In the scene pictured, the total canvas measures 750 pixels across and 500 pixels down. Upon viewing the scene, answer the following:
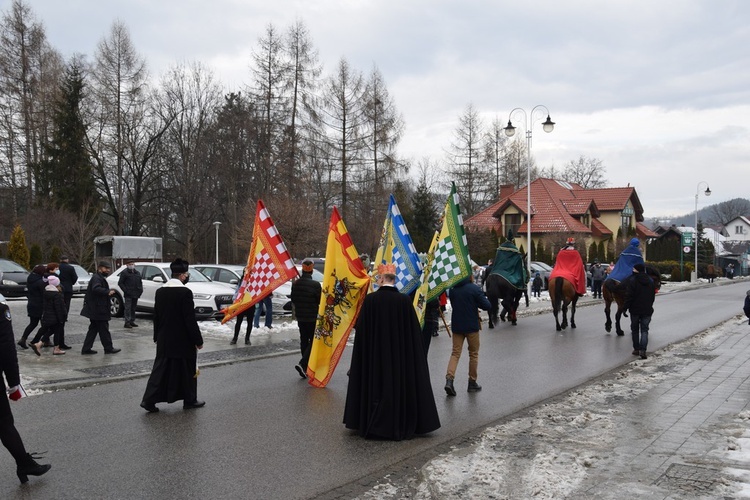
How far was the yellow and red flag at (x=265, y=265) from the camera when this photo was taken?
14.2 metres

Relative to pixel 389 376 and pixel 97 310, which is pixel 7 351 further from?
pixel 97 310

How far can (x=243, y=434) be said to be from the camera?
7.74m

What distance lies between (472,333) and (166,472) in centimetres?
481

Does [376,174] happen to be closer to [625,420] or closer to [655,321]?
[655,321]

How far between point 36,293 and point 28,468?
28.0 ft

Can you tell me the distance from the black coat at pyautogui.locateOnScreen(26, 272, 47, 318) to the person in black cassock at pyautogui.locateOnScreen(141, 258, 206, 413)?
569 cm

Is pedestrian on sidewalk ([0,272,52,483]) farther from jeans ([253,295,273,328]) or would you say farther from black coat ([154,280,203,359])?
jeans ([253,295,273,328])

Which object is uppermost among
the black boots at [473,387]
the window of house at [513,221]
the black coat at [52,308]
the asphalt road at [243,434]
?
the window of house at [513,221]

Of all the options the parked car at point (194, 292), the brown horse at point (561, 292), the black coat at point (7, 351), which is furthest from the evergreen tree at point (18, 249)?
the black coat at point (7, 351)

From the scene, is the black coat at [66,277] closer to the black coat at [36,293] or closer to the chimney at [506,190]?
the black coat at [36,293]

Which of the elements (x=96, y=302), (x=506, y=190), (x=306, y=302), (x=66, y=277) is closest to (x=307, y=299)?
(x=306, y=302)

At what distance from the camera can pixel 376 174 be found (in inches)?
1927

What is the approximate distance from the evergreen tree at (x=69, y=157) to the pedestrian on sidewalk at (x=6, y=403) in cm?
4372

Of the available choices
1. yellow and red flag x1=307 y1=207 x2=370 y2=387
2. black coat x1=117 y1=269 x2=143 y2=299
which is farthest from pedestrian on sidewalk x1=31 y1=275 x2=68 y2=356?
yellow and red flag x1=307 y1=207 x2=370 y2=387
